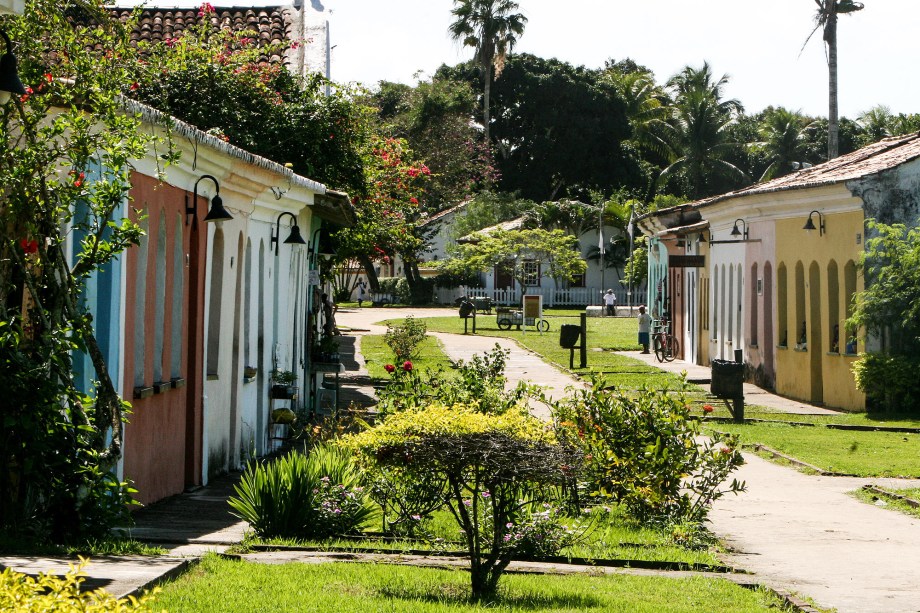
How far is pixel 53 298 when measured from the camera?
8.37 m

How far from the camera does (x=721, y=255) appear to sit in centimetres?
3041

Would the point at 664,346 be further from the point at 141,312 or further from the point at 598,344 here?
the point at 141,312

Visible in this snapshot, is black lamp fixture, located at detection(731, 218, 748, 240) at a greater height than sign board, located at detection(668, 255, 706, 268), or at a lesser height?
greater

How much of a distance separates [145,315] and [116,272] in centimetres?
121

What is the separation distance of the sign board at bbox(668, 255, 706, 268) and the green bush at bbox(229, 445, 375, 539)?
22681 millimetres

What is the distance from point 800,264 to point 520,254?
38.3 m

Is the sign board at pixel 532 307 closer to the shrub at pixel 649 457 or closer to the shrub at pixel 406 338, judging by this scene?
the shrub at pixel 406 338

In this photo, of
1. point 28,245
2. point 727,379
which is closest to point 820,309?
point 727,379

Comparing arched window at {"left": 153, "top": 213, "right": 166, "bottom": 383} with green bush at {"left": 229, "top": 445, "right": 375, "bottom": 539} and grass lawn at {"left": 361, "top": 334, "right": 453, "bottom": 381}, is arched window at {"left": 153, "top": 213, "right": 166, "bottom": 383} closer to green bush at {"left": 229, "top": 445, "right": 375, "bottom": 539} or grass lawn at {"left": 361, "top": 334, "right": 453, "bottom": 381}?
green bush at {"left": 229, "top": 445, "right": 375, "bottom": 539}

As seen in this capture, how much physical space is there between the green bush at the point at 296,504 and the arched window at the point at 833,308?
1528 centimetres

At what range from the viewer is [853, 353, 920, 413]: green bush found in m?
20.9

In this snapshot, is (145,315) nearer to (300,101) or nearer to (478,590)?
(478,590)

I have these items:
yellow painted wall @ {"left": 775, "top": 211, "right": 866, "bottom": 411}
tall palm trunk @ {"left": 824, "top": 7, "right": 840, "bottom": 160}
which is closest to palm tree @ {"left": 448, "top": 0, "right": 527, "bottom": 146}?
tall palm trunk @ {"left": 824, "top": 7, "right": 840, "bottom": 160}

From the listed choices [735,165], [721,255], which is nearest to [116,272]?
[721,255]
